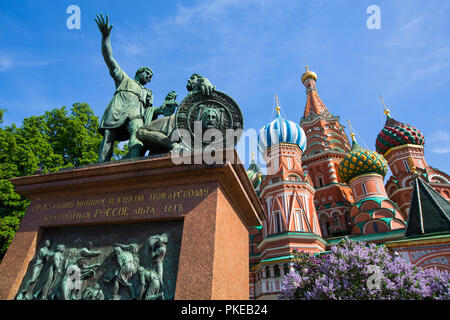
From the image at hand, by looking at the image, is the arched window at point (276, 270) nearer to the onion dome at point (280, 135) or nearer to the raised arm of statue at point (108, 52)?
the onion dome at point (280, 135)

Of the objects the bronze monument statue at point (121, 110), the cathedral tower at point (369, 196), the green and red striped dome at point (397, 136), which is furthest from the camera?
the green and red striped dome at point (397, 136)

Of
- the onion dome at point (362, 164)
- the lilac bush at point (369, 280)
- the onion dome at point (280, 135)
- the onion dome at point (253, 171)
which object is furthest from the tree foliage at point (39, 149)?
the onion dome at point (253, 171)

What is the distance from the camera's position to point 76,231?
407cm

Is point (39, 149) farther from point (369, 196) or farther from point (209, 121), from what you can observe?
point (369, 196)

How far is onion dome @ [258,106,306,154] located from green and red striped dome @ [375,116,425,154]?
38.2ft

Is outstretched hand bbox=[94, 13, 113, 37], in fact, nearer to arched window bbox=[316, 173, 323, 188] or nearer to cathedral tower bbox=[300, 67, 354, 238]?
cathedral tower bbox=[300, 67, 354, 238]

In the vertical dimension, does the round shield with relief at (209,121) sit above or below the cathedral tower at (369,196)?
below

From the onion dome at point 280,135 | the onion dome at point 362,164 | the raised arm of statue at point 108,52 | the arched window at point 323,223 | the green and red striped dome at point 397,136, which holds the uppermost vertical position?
the green and red striped dome at point 397,136

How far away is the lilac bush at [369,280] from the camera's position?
356 inches

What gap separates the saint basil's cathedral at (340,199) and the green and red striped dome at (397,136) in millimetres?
106

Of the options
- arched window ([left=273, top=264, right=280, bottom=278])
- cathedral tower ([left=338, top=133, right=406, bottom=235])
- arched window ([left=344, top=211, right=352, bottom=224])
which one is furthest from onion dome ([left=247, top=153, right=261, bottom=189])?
arched window ([left=273, top=264, right=280, bottom=278])

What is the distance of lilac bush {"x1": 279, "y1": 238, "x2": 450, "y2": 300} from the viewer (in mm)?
9031

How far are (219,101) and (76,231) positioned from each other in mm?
2995

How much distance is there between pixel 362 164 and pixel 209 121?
28.3 m
